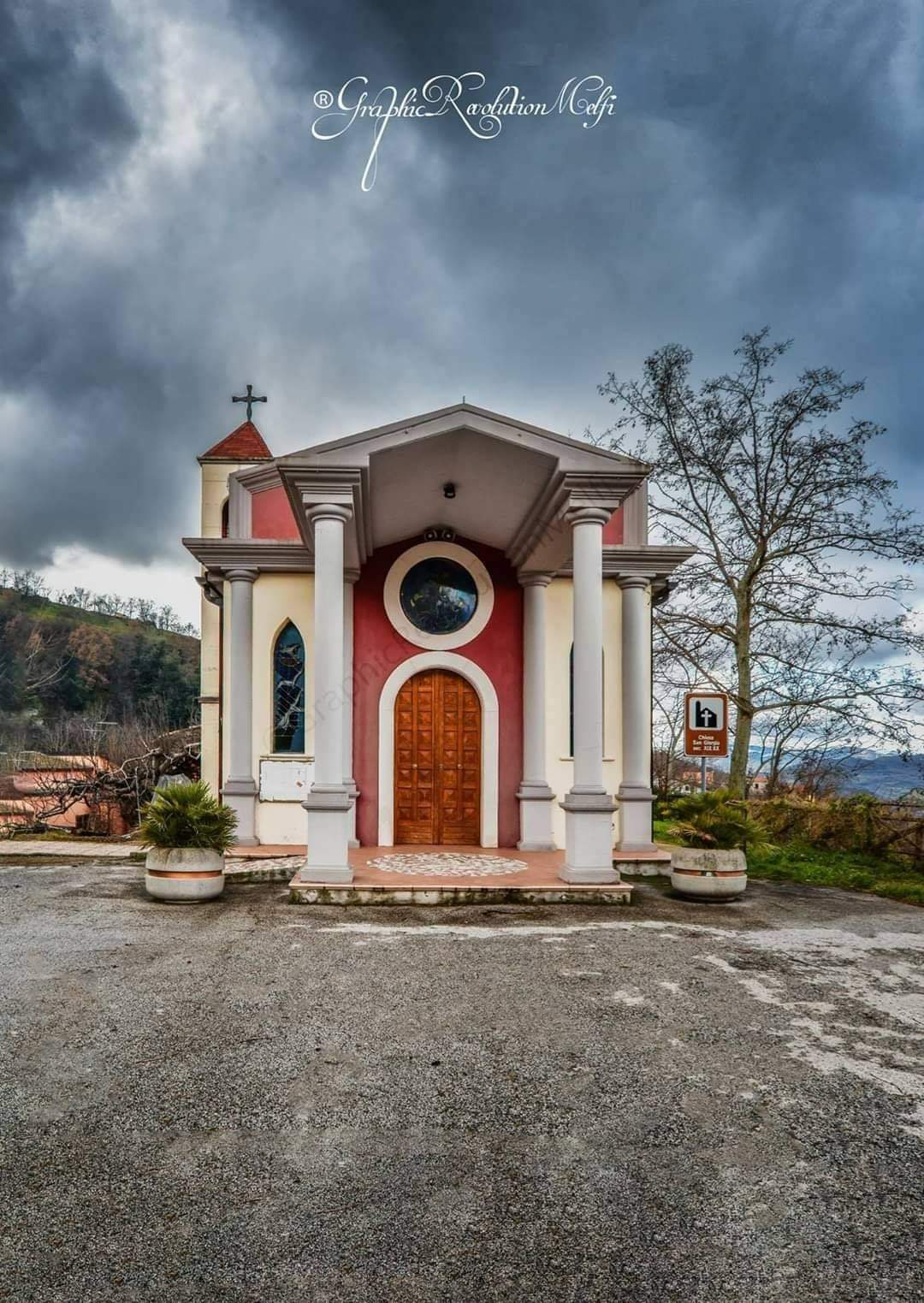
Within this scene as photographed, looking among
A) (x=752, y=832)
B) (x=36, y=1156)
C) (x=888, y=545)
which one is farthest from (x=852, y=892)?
(x=36, y=1156)

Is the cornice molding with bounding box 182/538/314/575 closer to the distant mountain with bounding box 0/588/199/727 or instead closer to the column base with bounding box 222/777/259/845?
the column base with bounding box 222/777/259/845

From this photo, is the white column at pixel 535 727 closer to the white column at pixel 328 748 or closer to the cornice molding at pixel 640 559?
the cornice molding at pixel 640 559

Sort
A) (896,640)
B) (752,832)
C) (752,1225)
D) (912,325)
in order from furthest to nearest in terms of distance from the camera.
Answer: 1. (912,325)
2. (896,640)
3. (752,832)
4. (752,1225)

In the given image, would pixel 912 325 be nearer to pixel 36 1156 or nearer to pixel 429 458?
pixel 429 458

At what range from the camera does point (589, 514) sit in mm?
8336

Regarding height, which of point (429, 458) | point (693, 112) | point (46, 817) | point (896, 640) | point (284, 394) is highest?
point (693, 112)

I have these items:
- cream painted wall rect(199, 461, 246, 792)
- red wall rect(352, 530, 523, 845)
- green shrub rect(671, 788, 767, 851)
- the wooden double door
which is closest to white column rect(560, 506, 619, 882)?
green shrub rect(671, 788, 767, 851)

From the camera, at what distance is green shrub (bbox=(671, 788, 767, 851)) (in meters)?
8.34

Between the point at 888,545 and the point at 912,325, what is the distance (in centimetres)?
479

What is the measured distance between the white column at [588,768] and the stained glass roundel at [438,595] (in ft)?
10.5

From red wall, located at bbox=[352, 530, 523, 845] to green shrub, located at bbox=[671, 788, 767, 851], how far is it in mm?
3044

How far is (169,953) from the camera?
5738 mm

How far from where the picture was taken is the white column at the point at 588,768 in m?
8.03

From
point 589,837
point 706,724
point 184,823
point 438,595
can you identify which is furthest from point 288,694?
point 706,724
